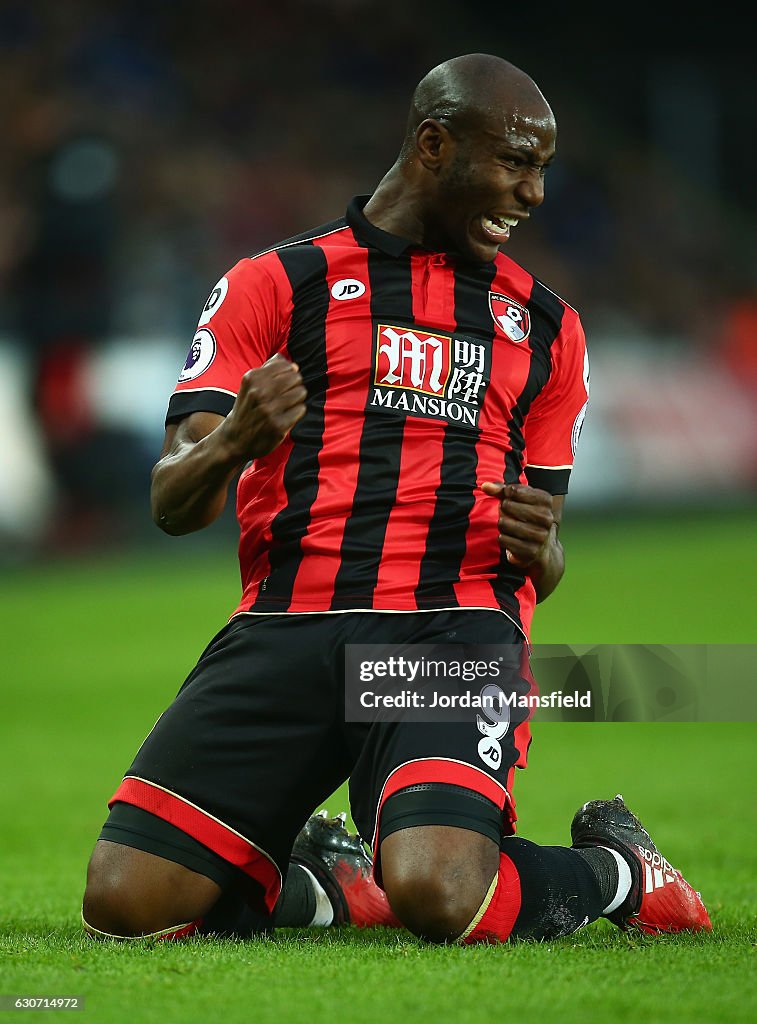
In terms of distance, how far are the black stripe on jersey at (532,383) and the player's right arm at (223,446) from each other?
743 millimetres

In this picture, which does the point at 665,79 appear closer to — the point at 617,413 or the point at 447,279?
the point at 617,413

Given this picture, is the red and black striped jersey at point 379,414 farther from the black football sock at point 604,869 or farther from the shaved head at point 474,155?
the black football sock at point 604,869

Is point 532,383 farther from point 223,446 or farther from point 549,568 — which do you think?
point 223,446

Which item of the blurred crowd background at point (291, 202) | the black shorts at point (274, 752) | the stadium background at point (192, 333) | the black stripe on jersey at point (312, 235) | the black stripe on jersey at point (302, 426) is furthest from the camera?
the blurred crowd background at point (291, 202)

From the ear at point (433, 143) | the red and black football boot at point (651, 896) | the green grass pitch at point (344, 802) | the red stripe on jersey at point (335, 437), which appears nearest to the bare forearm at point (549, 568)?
the red stripe on jersey at point (335, 437)

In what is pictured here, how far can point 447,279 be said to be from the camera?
411 centimetres

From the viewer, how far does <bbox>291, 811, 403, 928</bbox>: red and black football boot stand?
4.04 m

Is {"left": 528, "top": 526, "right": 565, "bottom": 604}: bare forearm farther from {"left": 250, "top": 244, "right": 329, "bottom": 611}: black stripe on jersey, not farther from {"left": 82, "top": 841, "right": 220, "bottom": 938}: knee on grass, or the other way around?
{"left": 82, "top": 841, "right": 220, "bottom": 938}: knee on grass

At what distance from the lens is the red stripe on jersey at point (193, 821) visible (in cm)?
366

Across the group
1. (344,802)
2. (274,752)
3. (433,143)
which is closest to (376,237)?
(433,143)

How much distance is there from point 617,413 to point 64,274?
589 cm

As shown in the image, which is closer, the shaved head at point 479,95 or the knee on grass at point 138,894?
the knee on grass at point 138,894

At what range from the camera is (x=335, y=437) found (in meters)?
3.93

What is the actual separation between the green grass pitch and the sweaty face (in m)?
1.77
